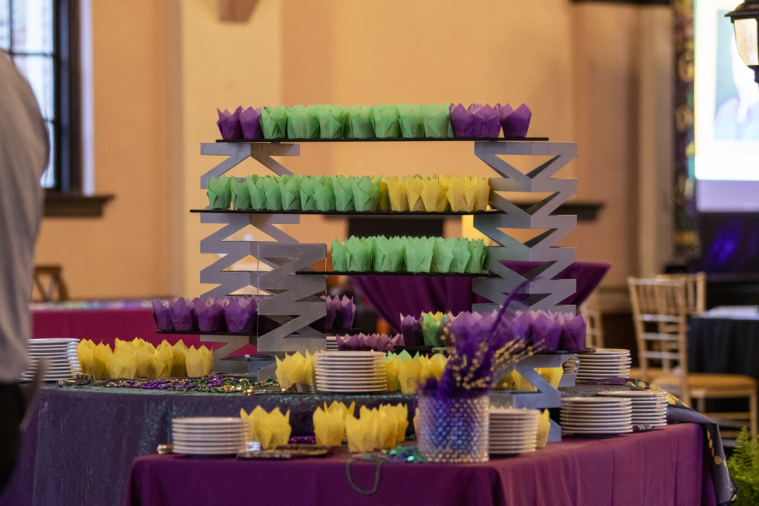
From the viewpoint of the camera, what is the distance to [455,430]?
2131 mm

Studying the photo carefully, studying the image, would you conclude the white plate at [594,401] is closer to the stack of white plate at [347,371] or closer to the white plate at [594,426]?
the white plate at [594,426]

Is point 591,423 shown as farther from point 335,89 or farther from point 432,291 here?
point 335,89

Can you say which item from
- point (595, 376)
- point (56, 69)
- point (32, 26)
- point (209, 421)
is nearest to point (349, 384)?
point (209, 421)

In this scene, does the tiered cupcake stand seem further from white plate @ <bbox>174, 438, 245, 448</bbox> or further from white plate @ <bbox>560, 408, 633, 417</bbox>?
white plate @ <bbox>174, 438, 245, 448</bbox>

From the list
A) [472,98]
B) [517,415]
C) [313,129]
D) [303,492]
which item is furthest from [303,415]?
[472,98]

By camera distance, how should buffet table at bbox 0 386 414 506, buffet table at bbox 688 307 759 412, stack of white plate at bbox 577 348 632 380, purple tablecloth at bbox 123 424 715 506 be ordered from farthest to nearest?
buffet table at bbox 688 307 759 412, stack of white plate at bbox 577 348 632 380, buffet table at bbox 0 386 414 506, purple tablecloth at bbox 123 424 715 506

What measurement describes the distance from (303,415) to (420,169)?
5411 millimetres

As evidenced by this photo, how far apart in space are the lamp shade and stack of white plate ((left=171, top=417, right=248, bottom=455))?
2733mm

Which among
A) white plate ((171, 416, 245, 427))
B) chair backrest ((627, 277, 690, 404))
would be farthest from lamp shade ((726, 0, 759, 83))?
white plate ((171, 416, 245, 427))

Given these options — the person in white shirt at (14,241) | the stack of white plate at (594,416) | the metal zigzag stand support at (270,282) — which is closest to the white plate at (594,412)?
the stack of white plate at (594,416)

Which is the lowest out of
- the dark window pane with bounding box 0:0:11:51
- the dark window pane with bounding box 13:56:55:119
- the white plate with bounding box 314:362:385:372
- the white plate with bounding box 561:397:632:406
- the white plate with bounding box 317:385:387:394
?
the white plate with bounding box 561:397:632:406

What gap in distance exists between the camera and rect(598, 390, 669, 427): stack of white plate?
2691mm

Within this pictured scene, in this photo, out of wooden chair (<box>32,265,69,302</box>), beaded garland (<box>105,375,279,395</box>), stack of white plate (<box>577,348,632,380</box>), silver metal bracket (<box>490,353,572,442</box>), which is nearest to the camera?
silver metal bracket (<box>490,353,572,442</box>)

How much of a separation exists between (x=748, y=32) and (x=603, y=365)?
→ 173 centimetres
